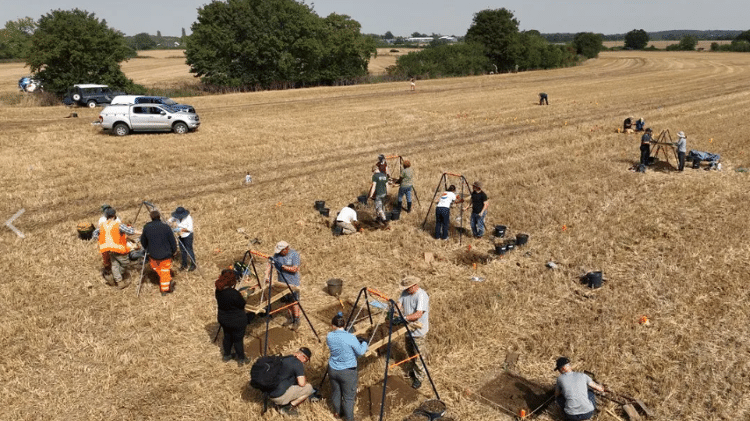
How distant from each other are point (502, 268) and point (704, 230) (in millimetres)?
5982

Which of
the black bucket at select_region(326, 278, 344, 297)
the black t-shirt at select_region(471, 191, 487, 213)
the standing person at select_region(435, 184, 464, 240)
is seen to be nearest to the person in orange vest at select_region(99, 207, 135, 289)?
the black bucket at select_region(326, 278, 344, 297)

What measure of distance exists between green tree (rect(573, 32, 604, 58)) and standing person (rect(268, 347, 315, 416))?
346 feet

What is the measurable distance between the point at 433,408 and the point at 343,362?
1.50 meters

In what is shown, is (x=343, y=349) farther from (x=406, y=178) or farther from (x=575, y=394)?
(x=406, y=178)

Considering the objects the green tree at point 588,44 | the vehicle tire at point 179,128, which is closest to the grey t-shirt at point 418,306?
the vehicle tire at point 179,128

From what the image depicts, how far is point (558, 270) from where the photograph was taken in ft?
41.4

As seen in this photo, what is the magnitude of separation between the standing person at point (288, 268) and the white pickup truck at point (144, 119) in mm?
20544

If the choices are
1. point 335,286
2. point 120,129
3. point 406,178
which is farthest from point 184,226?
point 120,129

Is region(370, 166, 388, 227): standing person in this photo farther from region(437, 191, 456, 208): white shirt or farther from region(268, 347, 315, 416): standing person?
region(268, 347, 315, 416): standing person

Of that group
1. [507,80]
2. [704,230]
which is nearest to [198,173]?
[704,230]

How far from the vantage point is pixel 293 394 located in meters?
7.87

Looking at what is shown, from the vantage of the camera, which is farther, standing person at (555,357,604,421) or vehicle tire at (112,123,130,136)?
vehicle tire at (112,123,130,136)

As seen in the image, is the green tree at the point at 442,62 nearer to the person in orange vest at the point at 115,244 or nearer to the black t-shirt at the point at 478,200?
the black t-shirt at the point at 478,200

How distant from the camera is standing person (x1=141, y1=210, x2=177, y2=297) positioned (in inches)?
444
